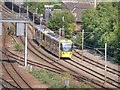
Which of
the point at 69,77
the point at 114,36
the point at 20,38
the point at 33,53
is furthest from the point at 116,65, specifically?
the point at 20,38

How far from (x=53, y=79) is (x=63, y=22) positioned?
16.5 meters

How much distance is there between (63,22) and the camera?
4588 cm

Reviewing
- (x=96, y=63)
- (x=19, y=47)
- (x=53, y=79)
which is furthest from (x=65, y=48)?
(x=53, y=79)

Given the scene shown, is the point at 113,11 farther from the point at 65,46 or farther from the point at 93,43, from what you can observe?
the point at 65,46

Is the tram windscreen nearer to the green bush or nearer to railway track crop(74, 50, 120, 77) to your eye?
railway track crop(74, 50, 120, 77)

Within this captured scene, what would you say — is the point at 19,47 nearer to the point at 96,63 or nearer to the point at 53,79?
the point at 96,63

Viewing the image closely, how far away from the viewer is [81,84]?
2853cm

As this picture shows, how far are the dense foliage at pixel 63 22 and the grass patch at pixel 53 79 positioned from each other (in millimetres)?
13265

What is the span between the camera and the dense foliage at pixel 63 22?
46.2 m

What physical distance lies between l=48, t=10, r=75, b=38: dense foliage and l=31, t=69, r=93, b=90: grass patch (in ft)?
43.5

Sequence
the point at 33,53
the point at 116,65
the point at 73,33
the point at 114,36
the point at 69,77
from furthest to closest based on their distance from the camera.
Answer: the point at 73,33 < the point at 33,53 < the point at 114,36 < the point at 116,65 < the point at 69,77

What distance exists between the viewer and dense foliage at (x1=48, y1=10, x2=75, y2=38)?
46.2 meters

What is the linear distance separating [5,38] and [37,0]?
17.8m

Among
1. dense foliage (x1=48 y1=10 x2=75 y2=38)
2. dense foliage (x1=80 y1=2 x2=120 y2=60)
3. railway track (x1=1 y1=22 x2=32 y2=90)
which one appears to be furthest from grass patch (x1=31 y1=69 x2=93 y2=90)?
dense foliage (x1=48 y1=10 x2=75 y2=38)
